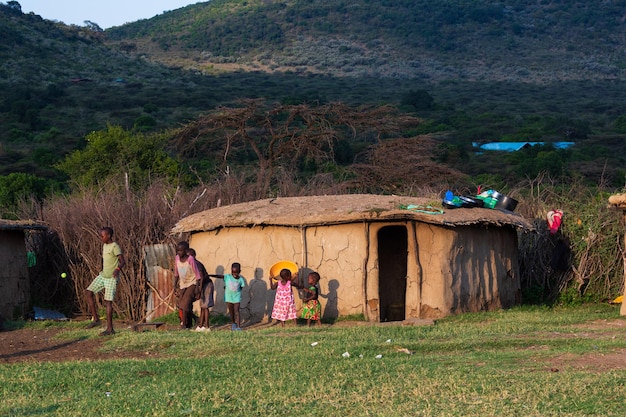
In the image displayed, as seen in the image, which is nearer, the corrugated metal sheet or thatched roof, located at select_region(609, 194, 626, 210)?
thatched roof, located at select_region(609, 194, 626, 210)

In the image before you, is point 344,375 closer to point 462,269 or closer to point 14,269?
point 462,269

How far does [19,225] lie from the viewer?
15.9m

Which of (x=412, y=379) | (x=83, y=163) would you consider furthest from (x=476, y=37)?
(x=412, y=379)

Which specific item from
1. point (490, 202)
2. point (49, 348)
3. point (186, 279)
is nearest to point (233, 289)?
point (186, 279)

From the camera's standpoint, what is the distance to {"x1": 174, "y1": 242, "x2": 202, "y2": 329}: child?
550 inches

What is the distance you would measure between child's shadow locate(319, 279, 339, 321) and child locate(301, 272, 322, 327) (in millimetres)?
389

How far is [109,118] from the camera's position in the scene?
4834 cm

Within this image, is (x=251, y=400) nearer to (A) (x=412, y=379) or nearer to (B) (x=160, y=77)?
(A) (x=412, y=379)

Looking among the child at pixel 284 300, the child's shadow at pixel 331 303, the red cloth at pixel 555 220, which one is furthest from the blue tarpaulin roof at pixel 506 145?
the child at pixel 284 300

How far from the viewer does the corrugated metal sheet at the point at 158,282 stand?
16031mm

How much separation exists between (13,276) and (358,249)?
5.96 m

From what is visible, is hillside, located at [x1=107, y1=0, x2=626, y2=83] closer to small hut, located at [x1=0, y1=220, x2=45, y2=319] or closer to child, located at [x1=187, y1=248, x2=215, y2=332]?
small hut, located at [x1=0, y1=220, x2=45, y2=319]

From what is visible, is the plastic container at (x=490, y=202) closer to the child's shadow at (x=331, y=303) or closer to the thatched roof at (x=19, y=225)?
the child's shadow at (x=331, y=303)

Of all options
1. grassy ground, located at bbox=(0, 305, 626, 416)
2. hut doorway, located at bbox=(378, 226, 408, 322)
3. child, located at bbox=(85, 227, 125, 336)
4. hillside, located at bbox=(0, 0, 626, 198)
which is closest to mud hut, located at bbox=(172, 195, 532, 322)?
grassy ground, located at bbox=(0, 305, 626, 416)
